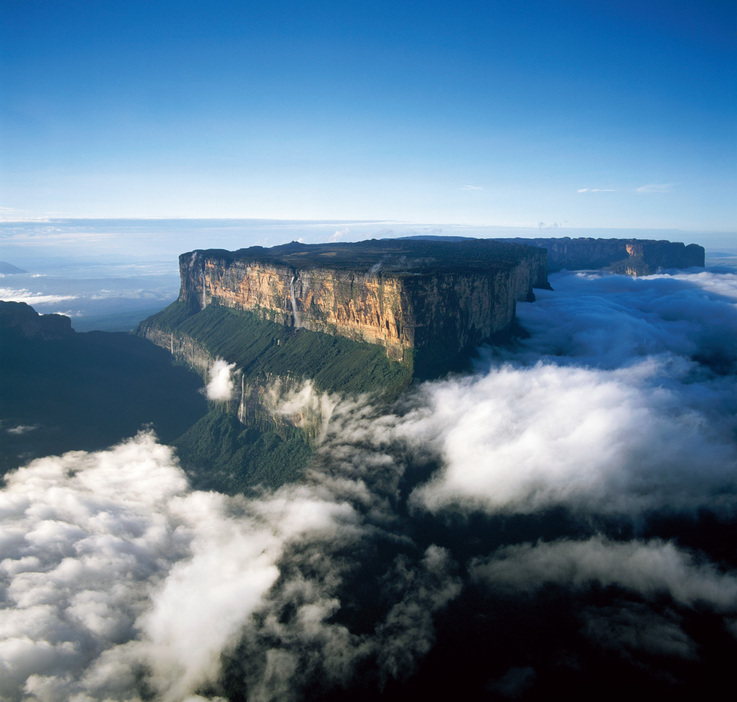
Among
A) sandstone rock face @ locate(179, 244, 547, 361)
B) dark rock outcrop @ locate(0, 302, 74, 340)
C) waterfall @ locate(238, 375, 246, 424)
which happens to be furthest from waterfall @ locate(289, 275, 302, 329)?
dark rock outcrop @ locate(0, 302, 74, 340)

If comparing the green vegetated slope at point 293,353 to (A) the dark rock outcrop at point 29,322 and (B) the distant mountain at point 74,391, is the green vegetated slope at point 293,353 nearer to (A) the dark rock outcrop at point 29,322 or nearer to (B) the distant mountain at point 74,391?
(B) the distant mountain at point 74,391

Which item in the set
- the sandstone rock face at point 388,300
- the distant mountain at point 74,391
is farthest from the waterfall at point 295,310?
the distant mountain at point 74,391

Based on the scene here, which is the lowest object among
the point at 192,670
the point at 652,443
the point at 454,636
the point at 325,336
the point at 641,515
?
the point at 192,670

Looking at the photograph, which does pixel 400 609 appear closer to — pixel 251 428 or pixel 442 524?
pixel 442 524

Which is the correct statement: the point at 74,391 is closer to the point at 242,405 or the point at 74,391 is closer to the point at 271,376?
Answer: the point at 242,405

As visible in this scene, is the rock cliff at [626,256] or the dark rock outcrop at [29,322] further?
the rock cliff at [626,256]

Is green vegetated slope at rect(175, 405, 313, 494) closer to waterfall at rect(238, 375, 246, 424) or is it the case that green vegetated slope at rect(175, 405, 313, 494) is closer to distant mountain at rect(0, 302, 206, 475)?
waterfall at rect(238, 375, 246, 424)

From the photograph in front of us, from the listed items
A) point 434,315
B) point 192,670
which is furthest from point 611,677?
point 434,315
